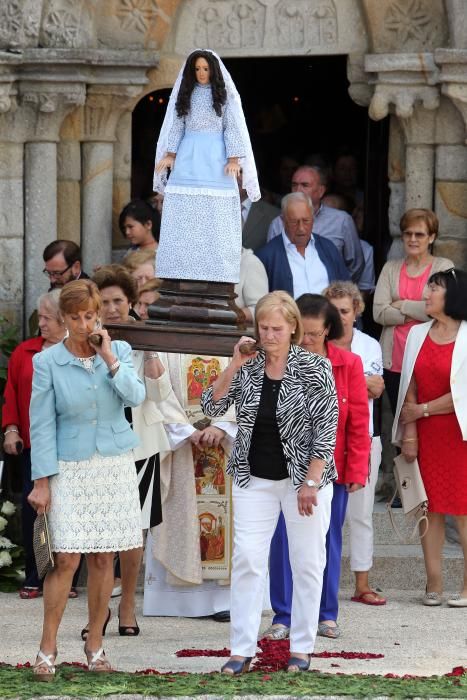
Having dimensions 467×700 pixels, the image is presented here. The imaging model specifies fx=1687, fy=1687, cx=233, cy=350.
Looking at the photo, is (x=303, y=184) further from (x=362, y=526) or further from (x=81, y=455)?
(x=81, y=455)

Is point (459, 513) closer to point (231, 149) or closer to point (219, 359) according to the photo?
point (219, 359)

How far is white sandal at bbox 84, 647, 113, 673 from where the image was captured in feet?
22.9

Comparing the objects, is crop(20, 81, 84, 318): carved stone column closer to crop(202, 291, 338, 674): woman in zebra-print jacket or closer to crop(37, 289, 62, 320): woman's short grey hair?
crop(37, 289, 62, 320): woman's short grey hair

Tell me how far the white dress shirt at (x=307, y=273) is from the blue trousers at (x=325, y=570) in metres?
1.90

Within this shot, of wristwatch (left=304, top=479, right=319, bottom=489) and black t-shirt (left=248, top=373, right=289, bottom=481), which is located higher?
black t-shirt (left=248, top=373, right=289, bottom=481)

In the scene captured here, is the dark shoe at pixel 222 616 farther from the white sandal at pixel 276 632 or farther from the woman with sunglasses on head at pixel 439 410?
the woman with sunglasses on head at pixel 439 410

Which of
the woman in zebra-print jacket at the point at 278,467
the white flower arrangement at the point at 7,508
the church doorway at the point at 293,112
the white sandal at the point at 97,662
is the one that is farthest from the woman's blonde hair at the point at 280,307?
the church doorway at the point at 293,112

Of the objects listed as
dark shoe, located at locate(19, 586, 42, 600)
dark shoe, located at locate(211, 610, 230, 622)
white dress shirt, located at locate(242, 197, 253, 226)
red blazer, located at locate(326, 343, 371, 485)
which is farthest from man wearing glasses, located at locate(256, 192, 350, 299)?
dark shoe, located at locate(19, 586, 42, 600)

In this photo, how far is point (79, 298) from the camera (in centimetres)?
684

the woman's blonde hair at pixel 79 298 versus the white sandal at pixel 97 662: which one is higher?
the woman's blonde hair at pixel 79 298

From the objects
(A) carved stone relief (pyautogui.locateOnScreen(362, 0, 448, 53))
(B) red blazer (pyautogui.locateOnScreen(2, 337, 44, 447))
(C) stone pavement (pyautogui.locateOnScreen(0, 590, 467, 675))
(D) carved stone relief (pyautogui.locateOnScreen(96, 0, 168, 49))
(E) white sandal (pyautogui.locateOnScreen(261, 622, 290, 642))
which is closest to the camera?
(C) stone pavement (pyautogui.locateOnScreen(0, 590, 467, 675))

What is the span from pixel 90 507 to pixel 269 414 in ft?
2.71

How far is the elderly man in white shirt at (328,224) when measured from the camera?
1028cm

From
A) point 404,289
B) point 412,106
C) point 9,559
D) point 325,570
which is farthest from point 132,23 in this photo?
point 325,570
